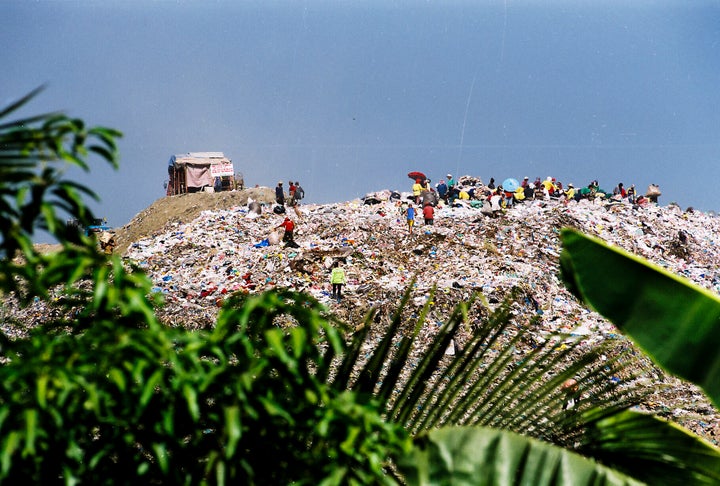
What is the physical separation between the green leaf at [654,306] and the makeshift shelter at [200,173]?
23.3 meters

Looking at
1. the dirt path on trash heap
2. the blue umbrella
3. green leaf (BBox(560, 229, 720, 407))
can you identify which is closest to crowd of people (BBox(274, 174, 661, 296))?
the blue umbrella

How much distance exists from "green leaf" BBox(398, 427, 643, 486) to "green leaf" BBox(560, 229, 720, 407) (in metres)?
0.74

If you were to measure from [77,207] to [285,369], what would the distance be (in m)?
0.64

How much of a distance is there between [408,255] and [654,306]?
11490 mm

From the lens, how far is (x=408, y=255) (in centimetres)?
1386

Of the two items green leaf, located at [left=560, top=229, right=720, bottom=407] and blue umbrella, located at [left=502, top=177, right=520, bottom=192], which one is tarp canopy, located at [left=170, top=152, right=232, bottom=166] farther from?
green leaf, located at [left=560, top=229, right=720, bottom=407]

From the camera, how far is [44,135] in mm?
1614

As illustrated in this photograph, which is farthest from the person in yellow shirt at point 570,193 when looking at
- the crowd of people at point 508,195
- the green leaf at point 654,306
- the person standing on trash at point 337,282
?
the green leaf at point 654,306

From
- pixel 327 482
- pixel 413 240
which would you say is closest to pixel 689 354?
pixel 327 482

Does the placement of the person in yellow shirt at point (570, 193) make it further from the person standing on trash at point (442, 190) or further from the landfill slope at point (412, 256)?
the person standing on trash at point (442, 190)

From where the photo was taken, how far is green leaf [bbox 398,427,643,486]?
5.55 ft

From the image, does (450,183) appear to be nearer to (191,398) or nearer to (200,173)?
(200,173)

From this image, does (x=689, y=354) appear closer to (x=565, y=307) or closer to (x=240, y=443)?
(x=240, y=443)

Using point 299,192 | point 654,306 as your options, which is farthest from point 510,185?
point 654,306
